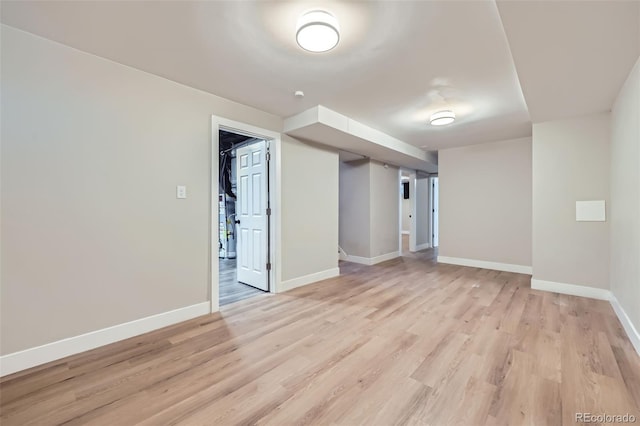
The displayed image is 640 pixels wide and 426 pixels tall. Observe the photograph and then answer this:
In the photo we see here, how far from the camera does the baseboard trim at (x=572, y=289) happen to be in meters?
3.26

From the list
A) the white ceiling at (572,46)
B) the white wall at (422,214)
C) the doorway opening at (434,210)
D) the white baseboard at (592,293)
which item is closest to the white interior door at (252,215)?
the white ceiling at (572,46)

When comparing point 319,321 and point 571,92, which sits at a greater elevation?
point 571,92

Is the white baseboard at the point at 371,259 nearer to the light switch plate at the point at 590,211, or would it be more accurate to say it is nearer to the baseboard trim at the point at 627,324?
the light switch plate at the point at 590,211

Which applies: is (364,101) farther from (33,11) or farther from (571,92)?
(33,11)

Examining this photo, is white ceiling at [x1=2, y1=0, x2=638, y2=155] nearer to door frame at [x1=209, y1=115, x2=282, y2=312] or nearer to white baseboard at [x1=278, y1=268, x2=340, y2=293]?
door frame at [x1=209, y1=115, x2=282, y2=312]

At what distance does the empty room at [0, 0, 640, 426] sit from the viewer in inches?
64.2

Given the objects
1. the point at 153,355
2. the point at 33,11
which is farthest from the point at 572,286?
the point at 33,11

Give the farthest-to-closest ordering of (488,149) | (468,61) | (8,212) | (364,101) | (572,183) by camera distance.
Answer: (488,149) < (572,183) < (364,101) < (468,61) < (8,212)

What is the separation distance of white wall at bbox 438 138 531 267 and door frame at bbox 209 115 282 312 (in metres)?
3.69

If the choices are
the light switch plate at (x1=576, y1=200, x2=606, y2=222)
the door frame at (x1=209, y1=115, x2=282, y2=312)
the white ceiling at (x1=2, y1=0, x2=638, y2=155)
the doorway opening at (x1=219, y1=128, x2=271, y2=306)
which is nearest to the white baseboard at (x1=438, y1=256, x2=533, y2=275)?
the light switch plate at (x1=576, y1=200, x2=606, y2=222)

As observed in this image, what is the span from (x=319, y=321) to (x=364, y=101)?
2486mm

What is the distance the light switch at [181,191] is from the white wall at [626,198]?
155 inches

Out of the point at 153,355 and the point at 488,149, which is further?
the point at 488,149

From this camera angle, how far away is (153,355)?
2072mm
